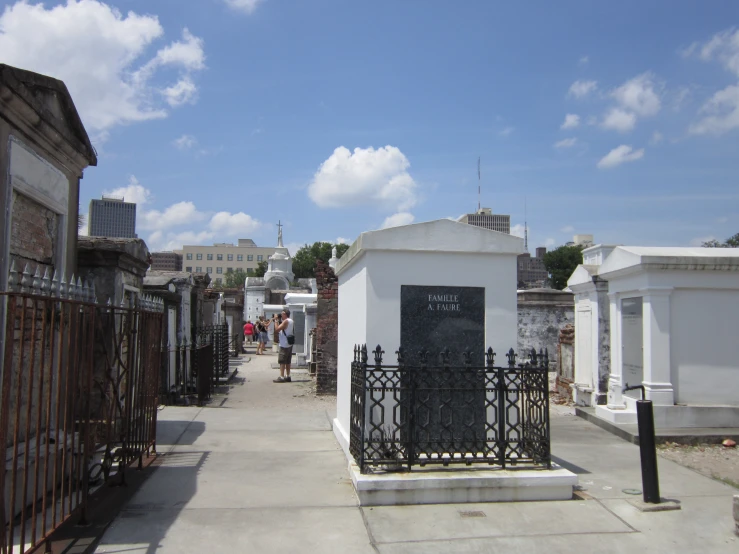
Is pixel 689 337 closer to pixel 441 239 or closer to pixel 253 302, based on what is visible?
pixel 441 239

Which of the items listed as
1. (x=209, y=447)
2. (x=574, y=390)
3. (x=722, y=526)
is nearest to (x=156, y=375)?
(x=209, y=447)

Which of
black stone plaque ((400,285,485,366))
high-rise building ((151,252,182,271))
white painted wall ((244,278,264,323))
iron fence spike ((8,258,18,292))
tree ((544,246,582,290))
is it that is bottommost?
black stone plaque ((400,285,485,366))

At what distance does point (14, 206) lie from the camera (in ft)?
16.7

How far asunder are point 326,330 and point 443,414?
697cm

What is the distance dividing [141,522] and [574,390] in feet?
29.4

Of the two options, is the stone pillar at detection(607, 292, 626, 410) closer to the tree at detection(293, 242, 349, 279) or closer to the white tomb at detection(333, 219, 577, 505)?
the white tomb at detection(333, 219, 577, 505)

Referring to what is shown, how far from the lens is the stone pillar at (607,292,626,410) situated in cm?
968

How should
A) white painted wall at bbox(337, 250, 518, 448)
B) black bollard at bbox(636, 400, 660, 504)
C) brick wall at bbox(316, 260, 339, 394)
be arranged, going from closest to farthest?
1. black bollard at bbox(636, 400, 660, 504)
2. white painted wall at bbox(337, 250, 518, 448)
3. brick wall at bbox(316, 260, 339, 394)

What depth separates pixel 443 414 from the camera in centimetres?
600

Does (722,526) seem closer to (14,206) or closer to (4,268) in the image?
(4,268)

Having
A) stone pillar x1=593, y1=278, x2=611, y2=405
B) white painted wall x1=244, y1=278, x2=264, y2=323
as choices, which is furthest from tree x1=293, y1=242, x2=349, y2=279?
stone pillar x1=593, y1=278, x2=611, y2=405

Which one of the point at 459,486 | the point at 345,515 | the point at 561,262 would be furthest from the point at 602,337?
the point at 561,262

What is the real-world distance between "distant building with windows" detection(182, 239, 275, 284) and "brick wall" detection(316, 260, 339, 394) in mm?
141322

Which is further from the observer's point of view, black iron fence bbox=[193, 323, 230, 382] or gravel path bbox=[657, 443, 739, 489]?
black iron fence bbox=[193, 323, 230, 382]
